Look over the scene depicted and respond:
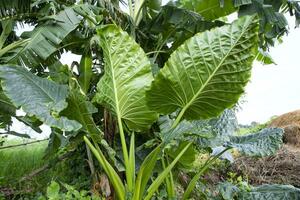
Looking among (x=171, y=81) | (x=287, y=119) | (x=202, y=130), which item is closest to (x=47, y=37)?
(x=171, y=81)

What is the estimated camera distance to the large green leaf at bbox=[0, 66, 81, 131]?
6.15 feet

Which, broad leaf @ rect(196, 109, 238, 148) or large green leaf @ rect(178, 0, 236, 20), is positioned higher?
large green leaf @ rect(178, 0, 236, 20)

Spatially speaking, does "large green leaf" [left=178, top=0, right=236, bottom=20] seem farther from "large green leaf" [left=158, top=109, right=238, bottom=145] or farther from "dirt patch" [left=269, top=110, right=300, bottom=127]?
"dirt patch" [left=269, top=110, right=300, bottom=127]

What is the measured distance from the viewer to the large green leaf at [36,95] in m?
1.88

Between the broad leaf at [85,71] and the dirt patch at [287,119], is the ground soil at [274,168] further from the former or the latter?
the broad leaf at [85,71]

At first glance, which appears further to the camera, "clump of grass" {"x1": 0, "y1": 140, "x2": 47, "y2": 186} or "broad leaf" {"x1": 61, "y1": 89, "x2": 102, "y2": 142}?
"clump of grass" {"x1": 0, "y1": 140, "x2": 47, "y2": 186}

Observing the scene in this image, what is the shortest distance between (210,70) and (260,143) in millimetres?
1026

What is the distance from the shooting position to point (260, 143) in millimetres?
2902

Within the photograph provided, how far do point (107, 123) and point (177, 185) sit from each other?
1.18 metres

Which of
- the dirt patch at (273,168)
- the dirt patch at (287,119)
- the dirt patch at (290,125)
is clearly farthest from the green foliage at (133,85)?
the dirt patch at (287,119)

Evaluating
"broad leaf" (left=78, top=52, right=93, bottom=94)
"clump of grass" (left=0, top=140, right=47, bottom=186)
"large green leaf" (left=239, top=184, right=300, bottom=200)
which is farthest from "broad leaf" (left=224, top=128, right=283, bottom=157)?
"clump of grass" (left=0, top=140, right=47, bottom=186)

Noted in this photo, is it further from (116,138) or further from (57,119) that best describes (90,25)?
(57,119)

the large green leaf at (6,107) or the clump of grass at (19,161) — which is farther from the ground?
the large green leaf at (6,107)

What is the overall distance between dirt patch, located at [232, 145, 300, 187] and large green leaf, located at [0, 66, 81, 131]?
2.63 meters
